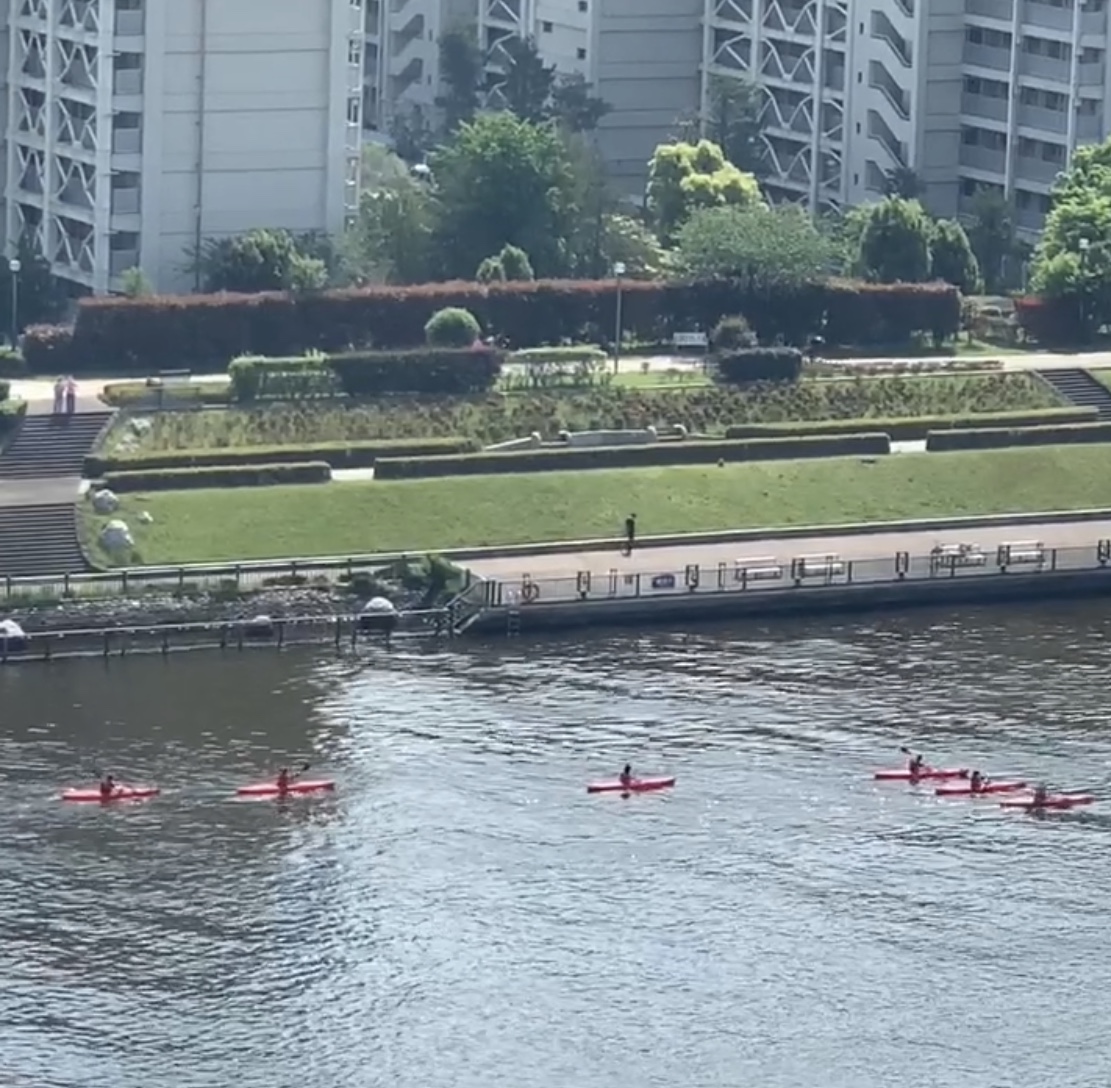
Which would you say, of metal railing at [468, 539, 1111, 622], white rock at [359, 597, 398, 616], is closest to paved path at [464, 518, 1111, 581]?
metal railing at [468, 539, 1111, 622]

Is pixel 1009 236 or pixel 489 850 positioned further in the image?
pixel 1009 236

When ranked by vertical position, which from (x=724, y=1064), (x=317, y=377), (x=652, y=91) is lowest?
(x=724, y=1064)

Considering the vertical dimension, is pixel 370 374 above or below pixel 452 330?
below

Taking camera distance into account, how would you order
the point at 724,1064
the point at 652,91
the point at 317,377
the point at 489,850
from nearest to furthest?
the point at 724,1064, the point at 489,850, the point at 317,377, the point at 652,91

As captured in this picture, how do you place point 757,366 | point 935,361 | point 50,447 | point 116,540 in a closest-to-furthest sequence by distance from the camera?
1. point 116,540
2. point 50,447
3. point 757,366
4. point 935,361

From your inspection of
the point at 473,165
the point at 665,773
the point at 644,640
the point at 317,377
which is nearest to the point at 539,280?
the point at 473,165

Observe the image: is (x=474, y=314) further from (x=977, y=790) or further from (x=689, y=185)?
(x=977, y=790)

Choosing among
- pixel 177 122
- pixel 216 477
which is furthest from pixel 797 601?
pixel 177 122

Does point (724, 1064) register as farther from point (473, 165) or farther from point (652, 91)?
point (652, 91)
